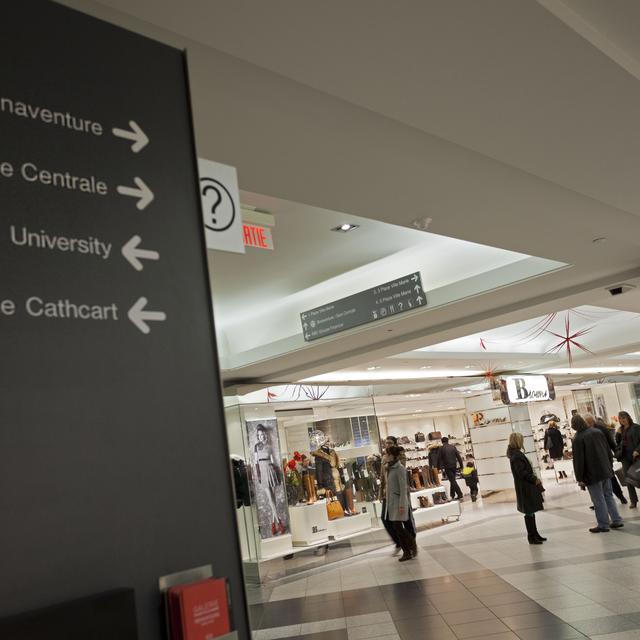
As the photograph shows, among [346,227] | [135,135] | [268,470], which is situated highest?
[346,227]

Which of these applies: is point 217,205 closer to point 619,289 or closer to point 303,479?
point 619,289

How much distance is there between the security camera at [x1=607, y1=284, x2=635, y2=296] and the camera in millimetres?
7623

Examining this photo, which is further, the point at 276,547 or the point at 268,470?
the point at 268,470

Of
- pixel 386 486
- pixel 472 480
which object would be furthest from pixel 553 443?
pixel 386 486

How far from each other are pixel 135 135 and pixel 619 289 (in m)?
7.54

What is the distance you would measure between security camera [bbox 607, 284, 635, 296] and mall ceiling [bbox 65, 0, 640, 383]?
99.6 inches

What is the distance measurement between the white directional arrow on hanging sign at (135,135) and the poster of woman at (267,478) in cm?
961

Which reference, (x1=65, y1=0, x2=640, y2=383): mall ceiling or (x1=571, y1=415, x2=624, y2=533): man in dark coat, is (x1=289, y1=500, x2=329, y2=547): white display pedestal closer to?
(x1=571, y1=415, x2=624, y2=533): man in dark coat

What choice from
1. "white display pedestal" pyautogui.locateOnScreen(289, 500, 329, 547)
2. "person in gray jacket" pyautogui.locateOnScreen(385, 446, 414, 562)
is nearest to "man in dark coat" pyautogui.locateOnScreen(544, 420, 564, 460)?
"white display pedestal" pyautogui.locateOnScreen(289, 500, 329, 547)

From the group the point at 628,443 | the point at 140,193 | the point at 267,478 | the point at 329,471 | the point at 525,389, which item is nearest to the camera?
the point at 140,193

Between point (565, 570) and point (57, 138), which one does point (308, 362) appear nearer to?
point (565, 570)

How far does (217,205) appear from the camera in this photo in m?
2.91

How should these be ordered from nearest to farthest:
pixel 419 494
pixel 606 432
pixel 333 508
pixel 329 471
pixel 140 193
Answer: pixel 140 193, pixel 606 432, pixel 333 508, pixel 329 471, pixel 419 494

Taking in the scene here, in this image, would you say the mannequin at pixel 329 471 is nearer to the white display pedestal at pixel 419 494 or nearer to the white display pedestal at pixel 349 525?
the white display pedestal at pixel 349 525
